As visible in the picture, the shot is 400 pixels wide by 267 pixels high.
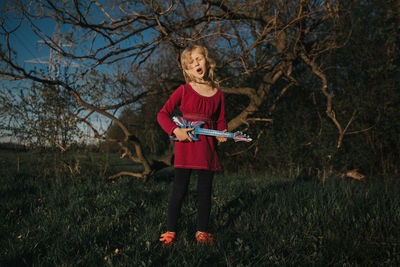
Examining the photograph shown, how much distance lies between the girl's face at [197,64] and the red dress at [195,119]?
0.15 meters

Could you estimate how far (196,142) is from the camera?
2.29 meters

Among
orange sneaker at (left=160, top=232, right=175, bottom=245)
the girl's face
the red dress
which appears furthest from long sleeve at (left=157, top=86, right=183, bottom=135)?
orange sneaker at (left=160, top=232, right=175, bottom=245)

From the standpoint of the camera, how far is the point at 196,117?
2355 millimetres

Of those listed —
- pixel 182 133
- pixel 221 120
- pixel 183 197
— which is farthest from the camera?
pixel 221 120

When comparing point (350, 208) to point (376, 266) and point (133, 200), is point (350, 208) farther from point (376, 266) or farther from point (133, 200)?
point (133, 200)

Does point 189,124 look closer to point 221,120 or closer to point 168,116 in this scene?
point 168,116

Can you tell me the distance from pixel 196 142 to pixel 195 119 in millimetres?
219

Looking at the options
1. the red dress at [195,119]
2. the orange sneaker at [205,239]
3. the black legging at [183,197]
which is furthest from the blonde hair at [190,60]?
the orange sneaker at [205,239]

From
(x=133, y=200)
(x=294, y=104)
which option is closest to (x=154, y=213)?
(x=133, y=200)

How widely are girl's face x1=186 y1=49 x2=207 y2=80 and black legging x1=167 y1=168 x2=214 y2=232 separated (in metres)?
0.91

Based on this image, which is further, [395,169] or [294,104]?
[294,104]

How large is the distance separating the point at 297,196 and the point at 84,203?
282 cm

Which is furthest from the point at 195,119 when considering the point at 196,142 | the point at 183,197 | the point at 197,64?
the point at 183,197

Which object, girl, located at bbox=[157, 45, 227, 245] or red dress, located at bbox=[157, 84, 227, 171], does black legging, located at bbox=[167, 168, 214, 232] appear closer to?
girl, located at bbox=[157, 45, 227, 245]
